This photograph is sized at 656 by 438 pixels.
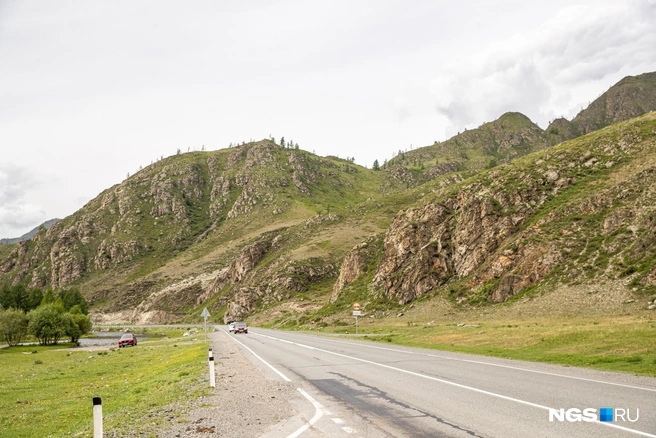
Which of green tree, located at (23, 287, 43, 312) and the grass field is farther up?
green tree, located at (23, 287, 43, 312)

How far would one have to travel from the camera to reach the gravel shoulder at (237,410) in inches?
404

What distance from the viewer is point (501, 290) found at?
60906mm

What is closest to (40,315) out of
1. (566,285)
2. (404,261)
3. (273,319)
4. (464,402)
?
(273,319)

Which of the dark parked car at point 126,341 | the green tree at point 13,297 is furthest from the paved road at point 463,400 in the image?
the green tree at point 13,297

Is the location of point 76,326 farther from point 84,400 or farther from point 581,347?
point 581,347

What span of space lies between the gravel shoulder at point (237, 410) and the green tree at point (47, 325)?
276ft

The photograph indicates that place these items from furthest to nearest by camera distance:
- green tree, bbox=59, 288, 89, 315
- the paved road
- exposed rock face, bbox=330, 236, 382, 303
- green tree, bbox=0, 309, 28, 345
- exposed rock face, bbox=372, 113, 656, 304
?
green tree, bbox=59, 288, 89, 315, exposed rock face, bbox=330, 236, 382, 303, green tree, bbox=0, 309, 28, 345, exposed rock face, bbox=372, 113, 656, 304, the paved road

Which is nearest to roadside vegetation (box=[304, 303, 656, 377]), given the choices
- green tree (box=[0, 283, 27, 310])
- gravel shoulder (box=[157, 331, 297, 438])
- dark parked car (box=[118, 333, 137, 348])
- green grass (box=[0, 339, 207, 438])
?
gravel shoulder (box=[157, 331, 297, 438])

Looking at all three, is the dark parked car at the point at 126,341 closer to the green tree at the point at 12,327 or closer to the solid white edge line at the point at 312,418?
the green tree at the point at 12,327

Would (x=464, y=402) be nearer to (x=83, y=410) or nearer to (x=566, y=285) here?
(x=83, y=410)

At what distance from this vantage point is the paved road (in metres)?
9.31

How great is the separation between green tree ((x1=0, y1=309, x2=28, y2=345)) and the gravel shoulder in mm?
86272

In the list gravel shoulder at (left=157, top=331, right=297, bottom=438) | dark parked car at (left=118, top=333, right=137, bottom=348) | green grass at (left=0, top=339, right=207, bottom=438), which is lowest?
dark parked car at (left=118, top=333, right=137, bottom=348)

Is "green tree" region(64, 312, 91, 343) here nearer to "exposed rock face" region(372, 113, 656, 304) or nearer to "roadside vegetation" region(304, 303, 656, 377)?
"exposed rock face" region(372, 113, 656, 304)
